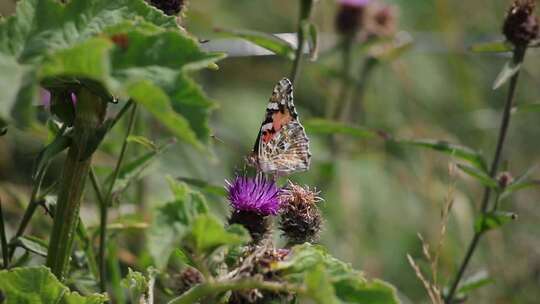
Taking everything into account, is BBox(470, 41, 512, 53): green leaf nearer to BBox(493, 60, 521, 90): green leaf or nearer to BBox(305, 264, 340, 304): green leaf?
BBox(493, 60, 521, 90): green leaf

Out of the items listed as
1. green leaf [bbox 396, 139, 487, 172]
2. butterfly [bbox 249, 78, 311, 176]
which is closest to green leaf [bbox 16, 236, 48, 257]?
butterfly [bbox 249, 78, 311, 176]

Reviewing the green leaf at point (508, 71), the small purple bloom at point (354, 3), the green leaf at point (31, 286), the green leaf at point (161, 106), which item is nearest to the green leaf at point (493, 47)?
the green leaf at point (508, 71)

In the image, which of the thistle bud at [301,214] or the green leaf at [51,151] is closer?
the green leaf at [51,151]

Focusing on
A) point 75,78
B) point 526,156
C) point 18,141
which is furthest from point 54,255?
point 526,156

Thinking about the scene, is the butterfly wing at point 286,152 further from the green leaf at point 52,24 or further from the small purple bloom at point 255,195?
the green leaf at point 52,24

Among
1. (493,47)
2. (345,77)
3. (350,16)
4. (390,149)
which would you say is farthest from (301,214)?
(390,149)

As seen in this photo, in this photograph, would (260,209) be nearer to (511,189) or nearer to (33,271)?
(33,271)
